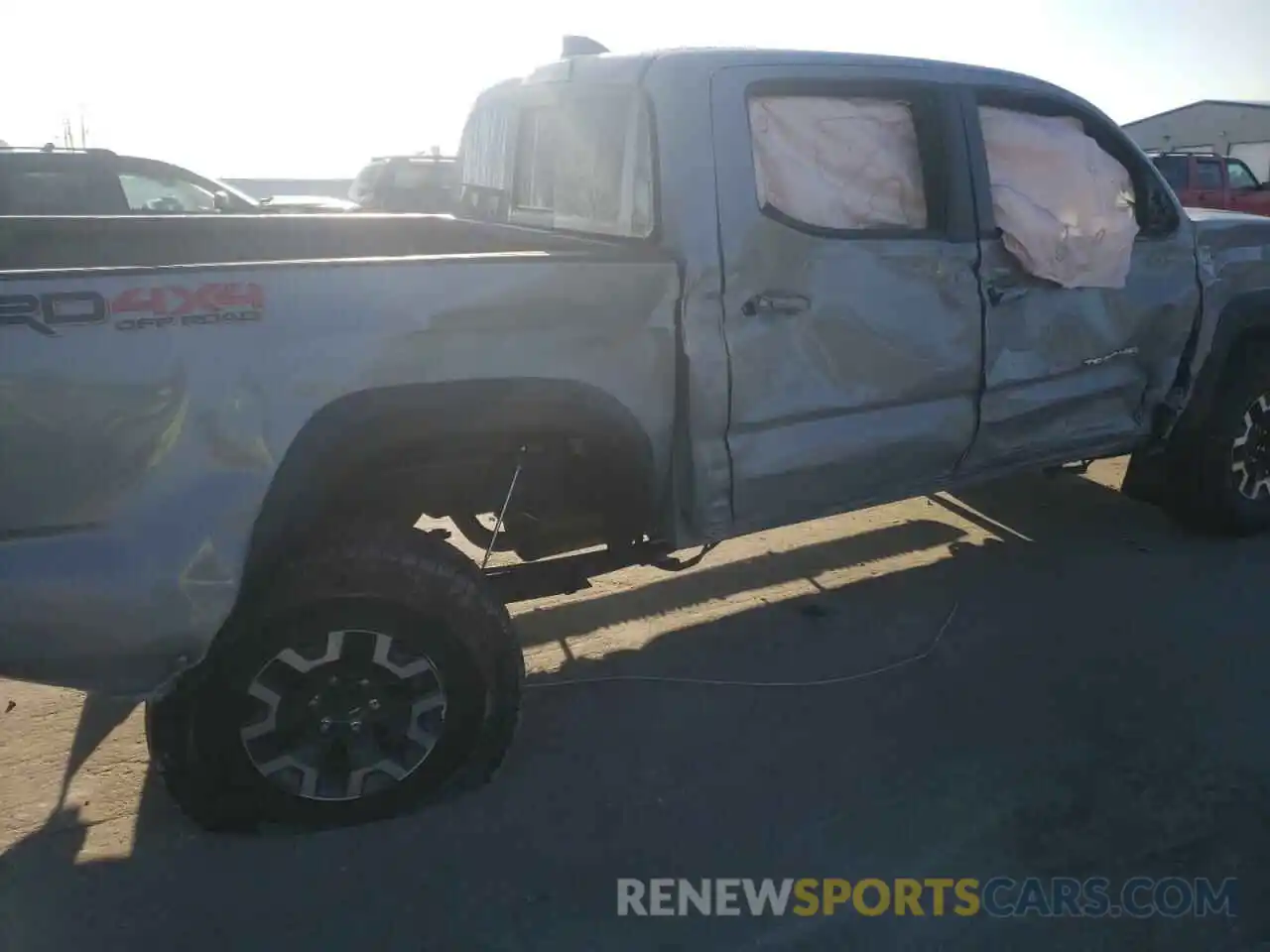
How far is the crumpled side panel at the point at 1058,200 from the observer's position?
3730mm

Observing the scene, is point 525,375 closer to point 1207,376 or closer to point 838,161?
point 838,161

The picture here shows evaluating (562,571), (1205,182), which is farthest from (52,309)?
(1205,182)

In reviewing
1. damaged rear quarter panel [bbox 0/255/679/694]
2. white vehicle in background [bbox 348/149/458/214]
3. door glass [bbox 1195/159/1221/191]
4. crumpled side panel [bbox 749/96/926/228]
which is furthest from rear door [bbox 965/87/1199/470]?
door glass [bbox 1195/159/1221/191]

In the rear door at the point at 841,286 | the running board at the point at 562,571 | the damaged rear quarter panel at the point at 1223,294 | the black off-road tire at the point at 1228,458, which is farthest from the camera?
the black off-road tire at the point at 1228,458

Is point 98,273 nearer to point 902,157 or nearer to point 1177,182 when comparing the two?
point 902,157

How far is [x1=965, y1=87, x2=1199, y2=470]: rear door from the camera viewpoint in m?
3.71

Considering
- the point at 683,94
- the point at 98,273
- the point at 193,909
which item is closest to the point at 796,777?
the point at 193,909

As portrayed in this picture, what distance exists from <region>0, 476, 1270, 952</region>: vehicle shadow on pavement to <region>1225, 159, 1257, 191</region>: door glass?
50.8ft

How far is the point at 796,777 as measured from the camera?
3.03 metres

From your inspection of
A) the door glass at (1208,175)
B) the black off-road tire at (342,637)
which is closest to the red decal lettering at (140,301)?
the black off-road tire at (342,637)

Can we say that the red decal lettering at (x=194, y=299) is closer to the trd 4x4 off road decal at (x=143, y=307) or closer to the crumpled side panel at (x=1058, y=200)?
the trd 4x4 off road decal at (x=143, y=307)

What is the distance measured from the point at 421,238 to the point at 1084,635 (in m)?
3.00

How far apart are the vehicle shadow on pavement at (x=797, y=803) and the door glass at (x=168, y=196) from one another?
7094 mm

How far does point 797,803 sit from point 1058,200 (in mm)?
2478
